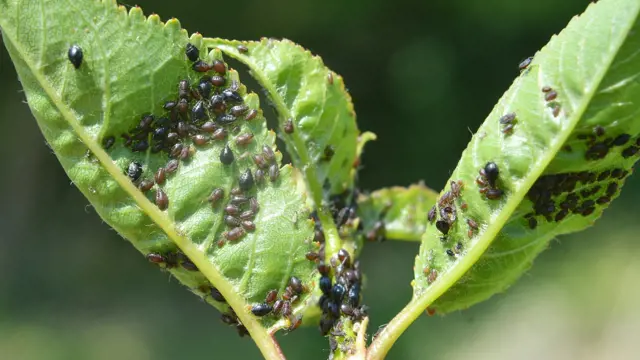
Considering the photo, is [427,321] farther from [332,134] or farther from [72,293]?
[332,134]

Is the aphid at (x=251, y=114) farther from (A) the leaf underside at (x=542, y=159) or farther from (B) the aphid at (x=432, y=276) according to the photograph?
(B) the aphid at (x=432, y=276)

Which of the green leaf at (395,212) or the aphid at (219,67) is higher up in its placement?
the aphid at (219,67)

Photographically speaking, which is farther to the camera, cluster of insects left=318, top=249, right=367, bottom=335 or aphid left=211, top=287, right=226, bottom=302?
aphid left=211, top=287, right=226, bottom=302

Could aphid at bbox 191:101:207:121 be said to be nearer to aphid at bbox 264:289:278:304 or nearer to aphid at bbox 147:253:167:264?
aphid at bbox 147:253:167:264

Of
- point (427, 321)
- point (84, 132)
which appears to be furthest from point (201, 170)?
point (427, 321)

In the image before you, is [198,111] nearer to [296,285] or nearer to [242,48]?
[242,48]

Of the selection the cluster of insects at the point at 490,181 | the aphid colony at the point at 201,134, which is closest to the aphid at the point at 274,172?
the aphid colony at the point at 201,134

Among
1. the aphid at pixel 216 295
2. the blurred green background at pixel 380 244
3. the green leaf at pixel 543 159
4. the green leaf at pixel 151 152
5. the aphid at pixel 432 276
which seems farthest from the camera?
the blurred green background at pixel 380 244

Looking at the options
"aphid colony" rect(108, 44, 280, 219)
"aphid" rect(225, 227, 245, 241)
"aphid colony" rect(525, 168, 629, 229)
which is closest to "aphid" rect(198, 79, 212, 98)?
"aphid colony" rect(108, 44, 280, 219)

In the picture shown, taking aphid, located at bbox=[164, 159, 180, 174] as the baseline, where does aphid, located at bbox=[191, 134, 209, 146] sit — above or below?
above
